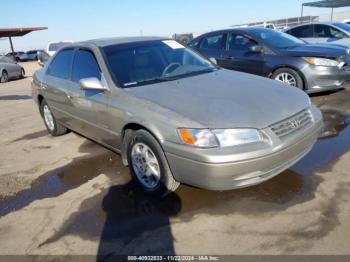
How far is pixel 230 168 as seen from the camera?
298 centimetres

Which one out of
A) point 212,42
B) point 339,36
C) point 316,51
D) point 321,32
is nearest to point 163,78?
point 316,51

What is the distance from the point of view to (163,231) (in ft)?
10.1

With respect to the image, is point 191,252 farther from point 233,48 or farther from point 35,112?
point 35,112

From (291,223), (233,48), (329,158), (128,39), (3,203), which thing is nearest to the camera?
(291,223)

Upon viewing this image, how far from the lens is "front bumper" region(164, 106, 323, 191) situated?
2.99m

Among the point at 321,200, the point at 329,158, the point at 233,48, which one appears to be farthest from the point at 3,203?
the point at 233,48

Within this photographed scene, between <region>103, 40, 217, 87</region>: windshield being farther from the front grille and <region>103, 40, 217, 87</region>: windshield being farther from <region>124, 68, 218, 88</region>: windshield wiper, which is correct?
the front grille

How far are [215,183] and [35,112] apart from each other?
711 cm

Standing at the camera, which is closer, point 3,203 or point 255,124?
point 255,124

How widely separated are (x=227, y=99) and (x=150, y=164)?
3.43ft

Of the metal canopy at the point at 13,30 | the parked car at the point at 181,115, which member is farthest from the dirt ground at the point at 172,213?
the metal canopy at the point at 13,30

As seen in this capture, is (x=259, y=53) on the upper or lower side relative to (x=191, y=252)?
upper

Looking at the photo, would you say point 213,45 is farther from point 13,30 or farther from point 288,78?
point 13,30

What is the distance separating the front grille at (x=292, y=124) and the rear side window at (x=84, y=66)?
220cm
